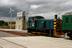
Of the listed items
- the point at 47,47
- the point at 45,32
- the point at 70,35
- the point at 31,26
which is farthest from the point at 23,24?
the point at 47,47

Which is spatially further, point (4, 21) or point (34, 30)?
point (4, 21)

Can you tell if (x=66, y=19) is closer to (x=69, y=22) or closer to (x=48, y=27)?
(x=69, y=22)

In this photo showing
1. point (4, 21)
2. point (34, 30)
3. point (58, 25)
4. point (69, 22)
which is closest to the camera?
point (69, 22)

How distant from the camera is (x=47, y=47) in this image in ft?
53.3

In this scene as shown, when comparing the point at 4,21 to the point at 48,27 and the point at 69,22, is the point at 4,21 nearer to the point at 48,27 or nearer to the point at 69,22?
the point at 48,27

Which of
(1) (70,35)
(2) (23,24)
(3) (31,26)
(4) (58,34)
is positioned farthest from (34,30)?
(2) (23,24)

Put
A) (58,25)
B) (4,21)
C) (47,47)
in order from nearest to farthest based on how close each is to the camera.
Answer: (47,47) → (58,25) → (4,21)

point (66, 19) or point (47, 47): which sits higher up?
point (66, 19)

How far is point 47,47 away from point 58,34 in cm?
1520

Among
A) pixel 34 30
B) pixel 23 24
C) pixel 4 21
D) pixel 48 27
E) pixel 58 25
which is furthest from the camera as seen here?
pixel 4 21

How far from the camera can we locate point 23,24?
198 feet

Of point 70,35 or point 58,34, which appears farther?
point 58,34

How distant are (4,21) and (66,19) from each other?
75.0 metres

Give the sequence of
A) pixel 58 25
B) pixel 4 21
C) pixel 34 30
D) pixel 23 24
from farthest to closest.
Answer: pixel 4 21
pixel 23 24
pixel 34 30
pixel 58 25
